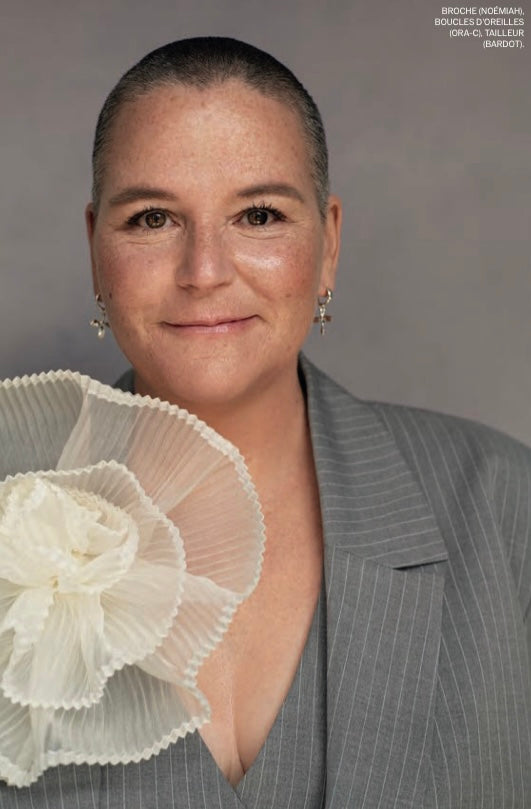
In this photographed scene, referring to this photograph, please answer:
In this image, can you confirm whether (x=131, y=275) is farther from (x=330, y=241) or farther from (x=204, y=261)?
(x=330, y=241)

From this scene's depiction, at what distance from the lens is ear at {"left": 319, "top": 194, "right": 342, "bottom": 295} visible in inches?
93.6

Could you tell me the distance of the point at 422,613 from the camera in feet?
7.25

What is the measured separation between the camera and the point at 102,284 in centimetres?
223

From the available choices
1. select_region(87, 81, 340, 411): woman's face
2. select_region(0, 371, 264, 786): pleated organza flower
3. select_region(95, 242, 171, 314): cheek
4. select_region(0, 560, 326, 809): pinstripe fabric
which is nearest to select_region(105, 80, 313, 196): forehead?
select_region(87, 81, 340, 411): woman's face

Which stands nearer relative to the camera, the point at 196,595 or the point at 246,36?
the point at 196,595

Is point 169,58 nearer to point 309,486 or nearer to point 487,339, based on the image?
point 309,486

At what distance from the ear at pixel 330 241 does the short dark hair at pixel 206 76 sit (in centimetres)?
12

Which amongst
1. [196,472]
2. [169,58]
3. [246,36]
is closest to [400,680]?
[196,472]

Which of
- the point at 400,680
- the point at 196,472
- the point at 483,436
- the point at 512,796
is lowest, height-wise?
the point at 512,796

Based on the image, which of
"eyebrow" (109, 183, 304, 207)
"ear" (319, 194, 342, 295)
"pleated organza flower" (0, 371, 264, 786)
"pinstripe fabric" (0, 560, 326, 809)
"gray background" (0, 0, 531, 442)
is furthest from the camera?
"gray background" (0, 0, 531, 442)

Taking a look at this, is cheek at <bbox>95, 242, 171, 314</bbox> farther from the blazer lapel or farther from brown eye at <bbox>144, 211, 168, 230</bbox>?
the blazer lapel

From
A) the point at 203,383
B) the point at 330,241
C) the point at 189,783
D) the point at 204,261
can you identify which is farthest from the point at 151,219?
the point at 189,783

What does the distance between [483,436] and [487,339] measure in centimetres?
65

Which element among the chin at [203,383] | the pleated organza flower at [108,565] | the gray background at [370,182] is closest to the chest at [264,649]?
the pleated organza flower at [108,565]
